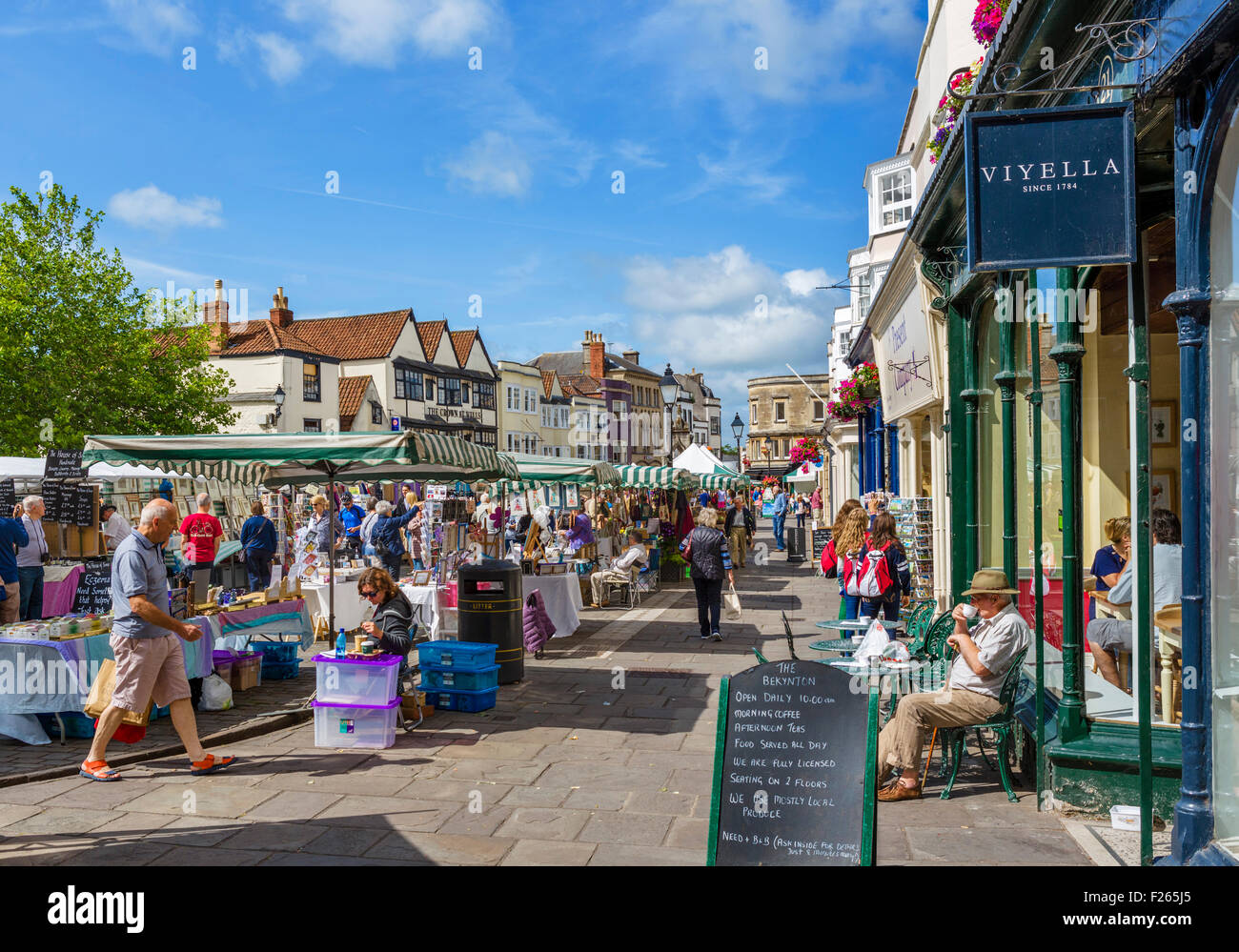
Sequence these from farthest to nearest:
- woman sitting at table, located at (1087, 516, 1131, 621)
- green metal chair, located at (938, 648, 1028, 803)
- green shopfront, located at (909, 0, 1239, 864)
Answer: woman sitting at table, located at (1087, 516, 1131, 621), green metal chair, located at (938, 648, 1028, 803), green shopfront, located at (909, 0, 1239, 864)

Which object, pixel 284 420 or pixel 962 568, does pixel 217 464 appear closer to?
pixel 962 568

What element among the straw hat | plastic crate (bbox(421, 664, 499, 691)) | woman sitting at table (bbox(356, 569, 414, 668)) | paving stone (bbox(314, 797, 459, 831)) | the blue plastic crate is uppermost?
the straw hat

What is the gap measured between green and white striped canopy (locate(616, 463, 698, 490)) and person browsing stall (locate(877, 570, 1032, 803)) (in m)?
12.4

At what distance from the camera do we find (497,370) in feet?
194

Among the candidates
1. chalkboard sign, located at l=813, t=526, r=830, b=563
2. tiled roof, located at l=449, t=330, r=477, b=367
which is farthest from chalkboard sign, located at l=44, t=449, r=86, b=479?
tiled roof, located at l=449, t=330, r=477, b=367

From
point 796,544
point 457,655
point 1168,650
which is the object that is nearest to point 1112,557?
point 1168,650

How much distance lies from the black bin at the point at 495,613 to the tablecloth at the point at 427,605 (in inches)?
56.5

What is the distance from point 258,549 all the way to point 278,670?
6138 mm

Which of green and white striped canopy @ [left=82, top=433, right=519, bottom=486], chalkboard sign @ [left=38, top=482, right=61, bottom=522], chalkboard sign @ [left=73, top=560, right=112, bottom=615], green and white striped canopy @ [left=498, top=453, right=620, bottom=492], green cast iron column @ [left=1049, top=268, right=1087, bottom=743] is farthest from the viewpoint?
green and white striped canopy @ [left=498, top=453, right=620, bottom=492]

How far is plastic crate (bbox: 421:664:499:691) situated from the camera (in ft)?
27.6

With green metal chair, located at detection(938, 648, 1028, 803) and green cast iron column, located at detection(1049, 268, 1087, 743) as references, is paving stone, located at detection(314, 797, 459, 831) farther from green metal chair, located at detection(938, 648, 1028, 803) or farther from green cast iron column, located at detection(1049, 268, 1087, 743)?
green cast iron column, located at detection(1049, 268, 1087, 743)

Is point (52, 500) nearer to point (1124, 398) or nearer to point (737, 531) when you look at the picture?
point (737, 531)

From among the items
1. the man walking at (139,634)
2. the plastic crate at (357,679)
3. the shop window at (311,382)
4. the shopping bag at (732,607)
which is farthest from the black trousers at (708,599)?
the shop window at (311,382)

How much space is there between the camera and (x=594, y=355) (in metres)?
76.2
